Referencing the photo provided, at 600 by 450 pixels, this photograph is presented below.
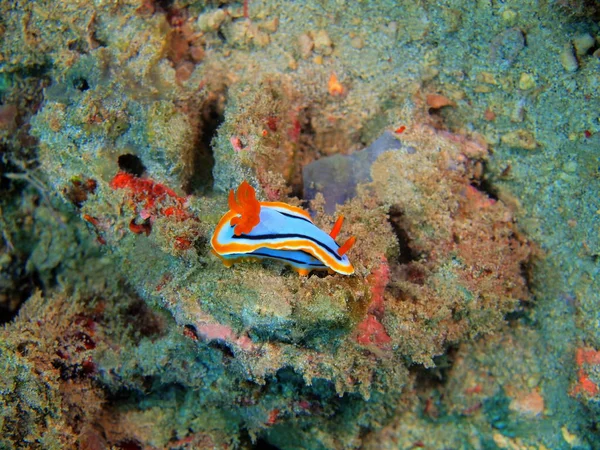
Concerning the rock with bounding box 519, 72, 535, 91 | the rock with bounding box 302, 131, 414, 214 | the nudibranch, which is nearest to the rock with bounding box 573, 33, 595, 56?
the rock with bounding box 519, 72, 535, 91

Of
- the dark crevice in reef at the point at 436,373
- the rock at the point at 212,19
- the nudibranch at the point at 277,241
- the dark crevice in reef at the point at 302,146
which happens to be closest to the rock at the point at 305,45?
the dark crevice in reef at the point at 302,146

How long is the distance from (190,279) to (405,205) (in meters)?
1.86

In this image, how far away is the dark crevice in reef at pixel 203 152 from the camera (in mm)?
3805

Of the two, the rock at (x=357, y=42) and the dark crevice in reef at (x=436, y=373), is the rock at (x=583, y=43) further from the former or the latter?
the dark crevice in reef at (x=436, y=373)

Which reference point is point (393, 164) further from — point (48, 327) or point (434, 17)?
point (48, 327)

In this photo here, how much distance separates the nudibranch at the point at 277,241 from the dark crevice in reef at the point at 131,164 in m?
1.23

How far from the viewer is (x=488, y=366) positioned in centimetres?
439

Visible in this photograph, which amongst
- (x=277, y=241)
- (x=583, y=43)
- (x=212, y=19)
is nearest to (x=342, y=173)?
(x=277, y=241)

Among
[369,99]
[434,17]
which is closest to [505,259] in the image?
[369,99]

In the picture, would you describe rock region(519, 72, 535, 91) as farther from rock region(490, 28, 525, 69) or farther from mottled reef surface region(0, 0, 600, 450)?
rock region(490, 28, 525, 69)

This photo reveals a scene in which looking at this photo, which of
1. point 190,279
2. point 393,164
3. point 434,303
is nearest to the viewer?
point 190,279

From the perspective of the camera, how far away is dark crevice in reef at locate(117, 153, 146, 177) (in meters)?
3.66

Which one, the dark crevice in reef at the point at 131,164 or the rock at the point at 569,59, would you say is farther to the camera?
the dark crevice in reef at the point at 131,164

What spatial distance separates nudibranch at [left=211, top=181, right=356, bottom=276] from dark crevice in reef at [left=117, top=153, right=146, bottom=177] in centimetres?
123
